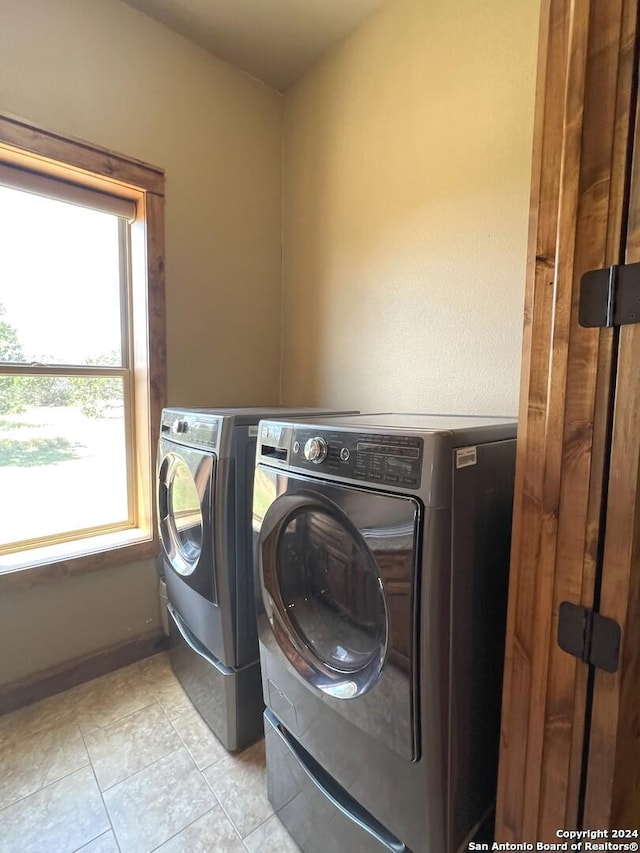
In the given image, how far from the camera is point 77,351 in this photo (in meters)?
1.84

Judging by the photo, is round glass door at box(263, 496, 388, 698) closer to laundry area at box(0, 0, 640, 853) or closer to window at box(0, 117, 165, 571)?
laundry area at box(0, 0, 640, 853)

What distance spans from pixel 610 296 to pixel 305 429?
623mm

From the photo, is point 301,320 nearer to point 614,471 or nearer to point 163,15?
point 163,15

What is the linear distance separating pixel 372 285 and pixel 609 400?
131cm

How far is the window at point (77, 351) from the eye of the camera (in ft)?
5.45

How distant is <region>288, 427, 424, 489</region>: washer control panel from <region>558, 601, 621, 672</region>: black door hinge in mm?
328

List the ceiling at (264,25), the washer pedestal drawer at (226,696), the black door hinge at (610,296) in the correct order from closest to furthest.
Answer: the black door hinge at (610,296)
the washer pedestal drawer at (226,696)
the ceiling at (264,25)

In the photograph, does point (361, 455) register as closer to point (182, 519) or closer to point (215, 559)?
point (215, 559)

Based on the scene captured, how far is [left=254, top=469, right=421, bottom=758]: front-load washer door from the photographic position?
0.76m

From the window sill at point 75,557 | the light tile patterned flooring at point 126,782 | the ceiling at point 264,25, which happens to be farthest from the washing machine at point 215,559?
the ceiling at point 264,25

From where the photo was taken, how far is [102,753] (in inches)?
55.8

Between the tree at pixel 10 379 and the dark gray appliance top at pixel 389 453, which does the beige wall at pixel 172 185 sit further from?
the dark gray appliance top at pixel 389 453

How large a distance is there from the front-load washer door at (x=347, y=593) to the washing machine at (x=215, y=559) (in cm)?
23

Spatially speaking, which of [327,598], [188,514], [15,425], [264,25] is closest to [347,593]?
[327,598]
